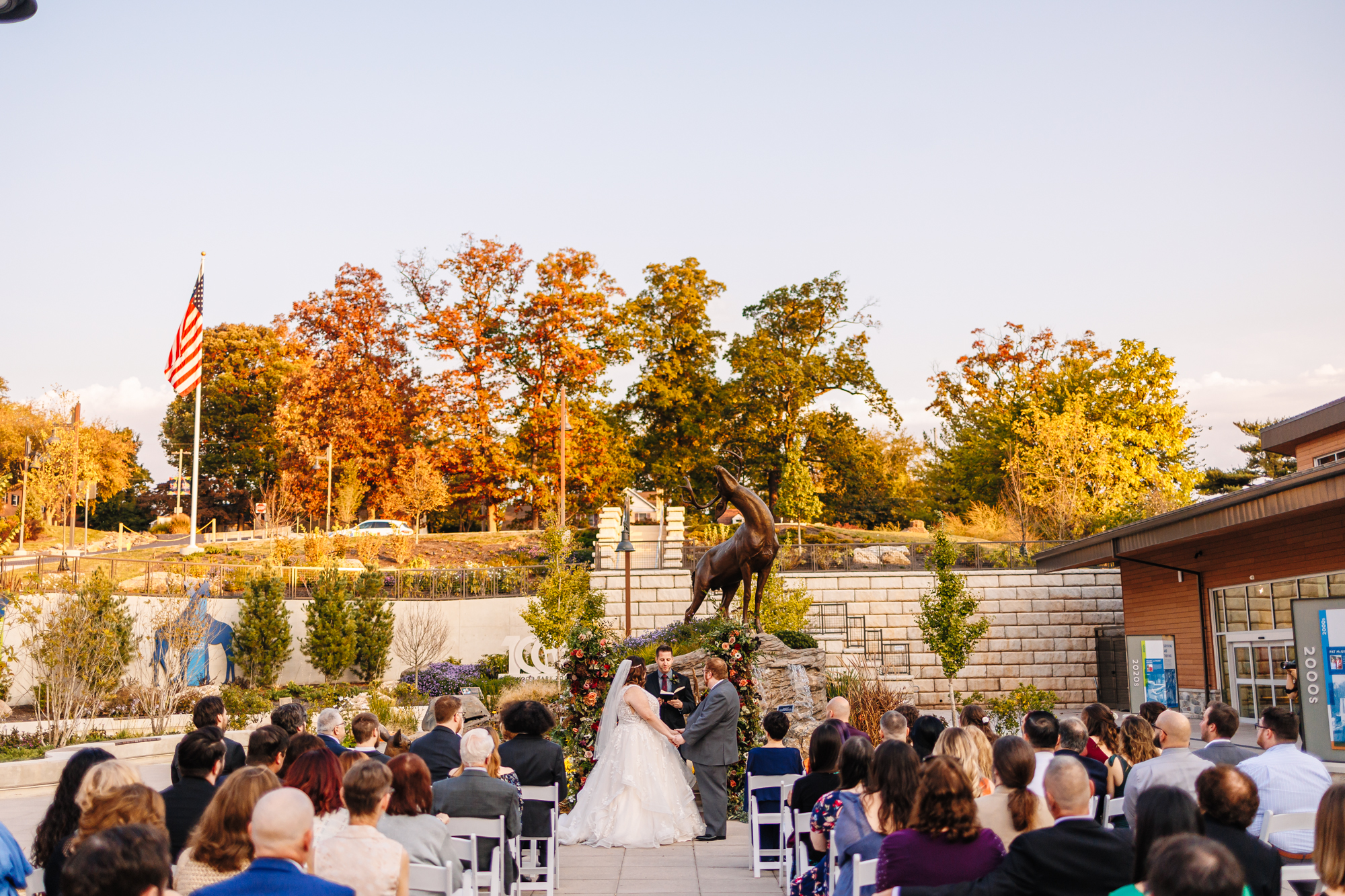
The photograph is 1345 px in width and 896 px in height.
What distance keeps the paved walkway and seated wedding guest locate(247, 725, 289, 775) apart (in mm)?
2769

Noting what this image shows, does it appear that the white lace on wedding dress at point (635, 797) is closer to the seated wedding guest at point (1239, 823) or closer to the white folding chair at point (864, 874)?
the white folding chair at point (864, 874)

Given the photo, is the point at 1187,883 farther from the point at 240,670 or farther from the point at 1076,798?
the point at 240,670

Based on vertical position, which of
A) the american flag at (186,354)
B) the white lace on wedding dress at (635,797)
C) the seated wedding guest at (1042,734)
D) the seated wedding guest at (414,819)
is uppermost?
the american flag at (186,354)

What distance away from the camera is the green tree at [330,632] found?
88.7ft

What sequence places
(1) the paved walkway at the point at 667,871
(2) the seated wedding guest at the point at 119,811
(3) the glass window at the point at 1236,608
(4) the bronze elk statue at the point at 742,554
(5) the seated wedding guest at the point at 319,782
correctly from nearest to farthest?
(2) the seated wedding guest at the point at 119,811 < (5) the seated wedding guest at the point at 319,782 < (1) the paved walkway at the point at 667,871 < (4) the bronze elk statue at the point at 742,554 < (3) the glass window at the point at 1236,608

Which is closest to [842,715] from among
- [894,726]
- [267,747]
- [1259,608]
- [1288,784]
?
[894,726]

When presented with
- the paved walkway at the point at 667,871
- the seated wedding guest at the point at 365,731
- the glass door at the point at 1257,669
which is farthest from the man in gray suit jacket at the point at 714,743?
the glass door at the point at 1257,669

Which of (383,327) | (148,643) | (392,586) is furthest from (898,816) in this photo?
(383,327)

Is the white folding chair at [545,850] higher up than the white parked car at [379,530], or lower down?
lower down

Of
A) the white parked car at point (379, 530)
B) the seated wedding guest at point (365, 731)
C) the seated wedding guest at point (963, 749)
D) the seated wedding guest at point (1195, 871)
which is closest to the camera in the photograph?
the seated wedding guest at point (1195, 871)

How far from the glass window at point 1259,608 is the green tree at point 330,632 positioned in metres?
20.6

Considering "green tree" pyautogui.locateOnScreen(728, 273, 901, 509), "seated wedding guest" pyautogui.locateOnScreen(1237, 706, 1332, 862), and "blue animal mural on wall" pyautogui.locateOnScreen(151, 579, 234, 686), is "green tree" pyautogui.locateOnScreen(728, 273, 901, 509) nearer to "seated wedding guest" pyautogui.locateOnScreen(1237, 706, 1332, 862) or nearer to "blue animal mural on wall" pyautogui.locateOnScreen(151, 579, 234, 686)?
"blue animal mural on wall" pyautogui.locateOnScreen(151, 579, 234, 686)

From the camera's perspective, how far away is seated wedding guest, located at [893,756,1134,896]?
156 inches

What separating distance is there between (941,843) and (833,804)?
1691 mm
